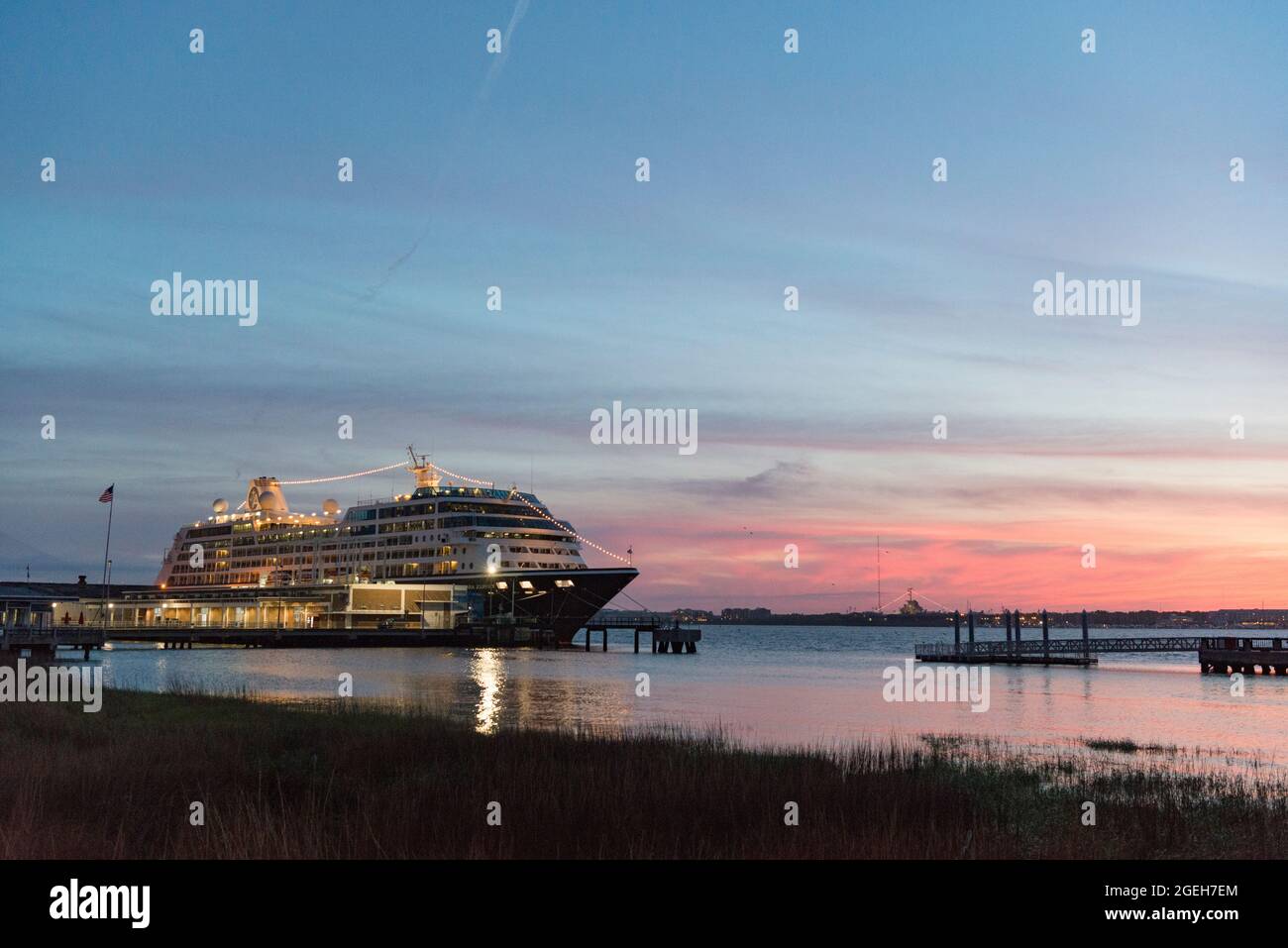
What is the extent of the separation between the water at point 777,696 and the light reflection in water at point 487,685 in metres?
0.11

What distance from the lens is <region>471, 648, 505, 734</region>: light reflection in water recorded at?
3367 cm

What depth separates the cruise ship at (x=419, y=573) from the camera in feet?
360

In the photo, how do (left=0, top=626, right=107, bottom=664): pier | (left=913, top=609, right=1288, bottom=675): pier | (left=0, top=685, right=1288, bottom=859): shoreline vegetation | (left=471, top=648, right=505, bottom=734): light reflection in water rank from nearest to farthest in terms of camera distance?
(left=0, top=685, right=1288, bottom=859): shoreline vegetation, (left=471, top=648, right=505, bottom=734): light reflection in water, (left=0, top=626, right=107, bottom=664): pier, (left=913, top=609, right=1288, bottom=675): pier

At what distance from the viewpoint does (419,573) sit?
116 metres

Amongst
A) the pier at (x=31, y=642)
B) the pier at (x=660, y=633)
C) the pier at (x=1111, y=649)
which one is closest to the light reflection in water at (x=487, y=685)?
the pier at (x=660, y=633)

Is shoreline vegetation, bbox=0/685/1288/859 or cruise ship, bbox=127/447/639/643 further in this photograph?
cruise ship, bbox=127/447/639/643

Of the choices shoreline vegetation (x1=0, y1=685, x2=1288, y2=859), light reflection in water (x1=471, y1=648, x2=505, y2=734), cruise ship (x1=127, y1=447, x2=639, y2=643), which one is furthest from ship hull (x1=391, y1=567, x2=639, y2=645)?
shoreline vegetation (x1=0, y1=685, x2=1288, y2=859)

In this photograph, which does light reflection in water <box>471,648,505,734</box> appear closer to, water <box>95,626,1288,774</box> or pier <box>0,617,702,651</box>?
water <box>95,626,1288,774</box>

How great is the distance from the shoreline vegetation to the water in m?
8.23

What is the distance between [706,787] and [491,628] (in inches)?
3703

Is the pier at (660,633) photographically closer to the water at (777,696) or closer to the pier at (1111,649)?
the water at (777,696)

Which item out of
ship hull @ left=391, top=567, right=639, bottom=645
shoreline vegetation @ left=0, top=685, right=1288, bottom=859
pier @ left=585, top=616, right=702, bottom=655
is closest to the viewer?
shoreline vegetation @ left=0, top=685, right=1288, bottom=859
